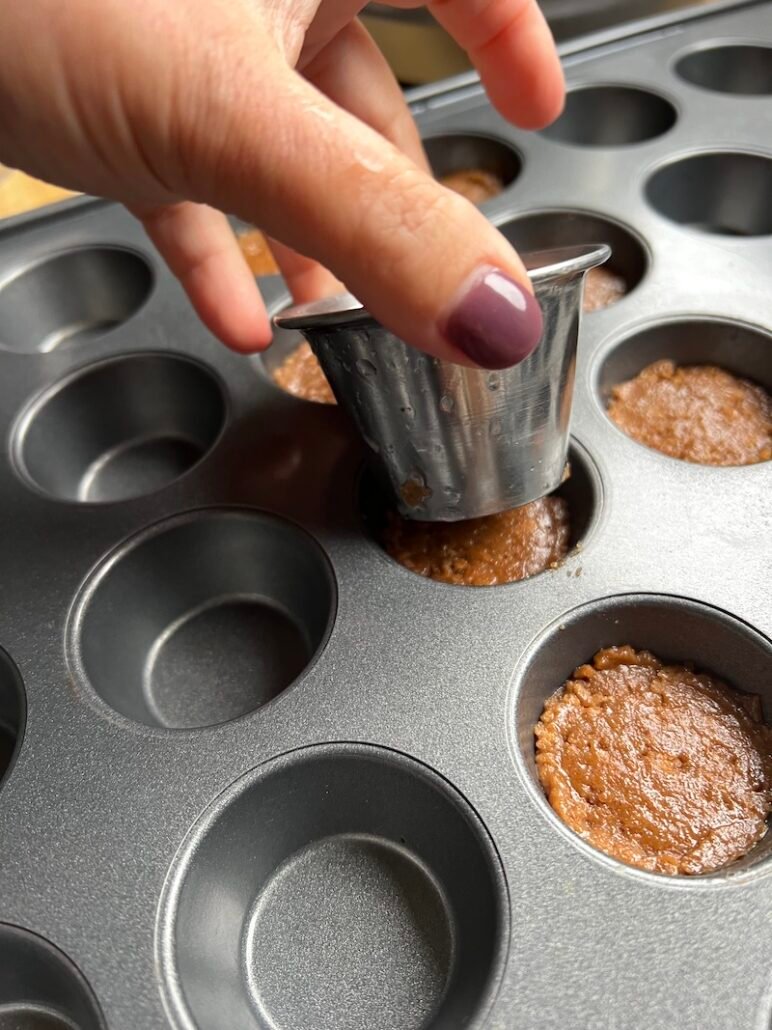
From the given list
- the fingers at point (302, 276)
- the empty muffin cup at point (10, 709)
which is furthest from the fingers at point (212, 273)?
the empty muffin cup at point (10, 709)

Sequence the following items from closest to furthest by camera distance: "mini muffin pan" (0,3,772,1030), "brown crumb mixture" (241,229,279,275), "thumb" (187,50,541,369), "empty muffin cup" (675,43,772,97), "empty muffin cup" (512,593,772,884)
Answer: "thumb" (187,50,541,369) < "mini muffin pan" (0,3,772,1030) < "empty muffin cup" (512,593,772,884) < "brown crumb mixture" (241,229,279,275) < "empty muffin cup" (675,43,772,97)

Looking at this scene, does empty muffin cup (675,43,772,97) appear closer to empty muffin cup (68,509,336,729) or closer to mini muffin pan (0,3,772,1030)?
mini muffin pan (0,3,772,1030)

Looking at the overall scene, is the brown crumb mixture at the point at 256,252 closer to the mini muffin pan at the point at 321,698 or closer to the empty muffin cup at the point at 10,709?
the mini muffin pan at the point at 321,698

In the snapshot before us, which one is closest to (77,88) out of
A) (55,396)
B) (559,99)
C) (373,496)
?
(373,496)

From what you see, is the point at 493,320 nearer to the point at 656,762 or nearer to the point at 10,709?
the point at 656,762

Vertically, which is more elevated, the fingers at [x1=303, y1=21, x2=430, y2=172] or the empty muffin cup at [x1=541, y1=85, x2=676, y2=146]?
the fingers at [x1=303, y1=21, x2=430, y2=172]

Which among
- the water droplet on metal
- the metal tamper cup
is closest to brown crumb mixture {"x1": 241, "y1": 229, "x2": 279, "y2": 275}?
the metal tamper cup
